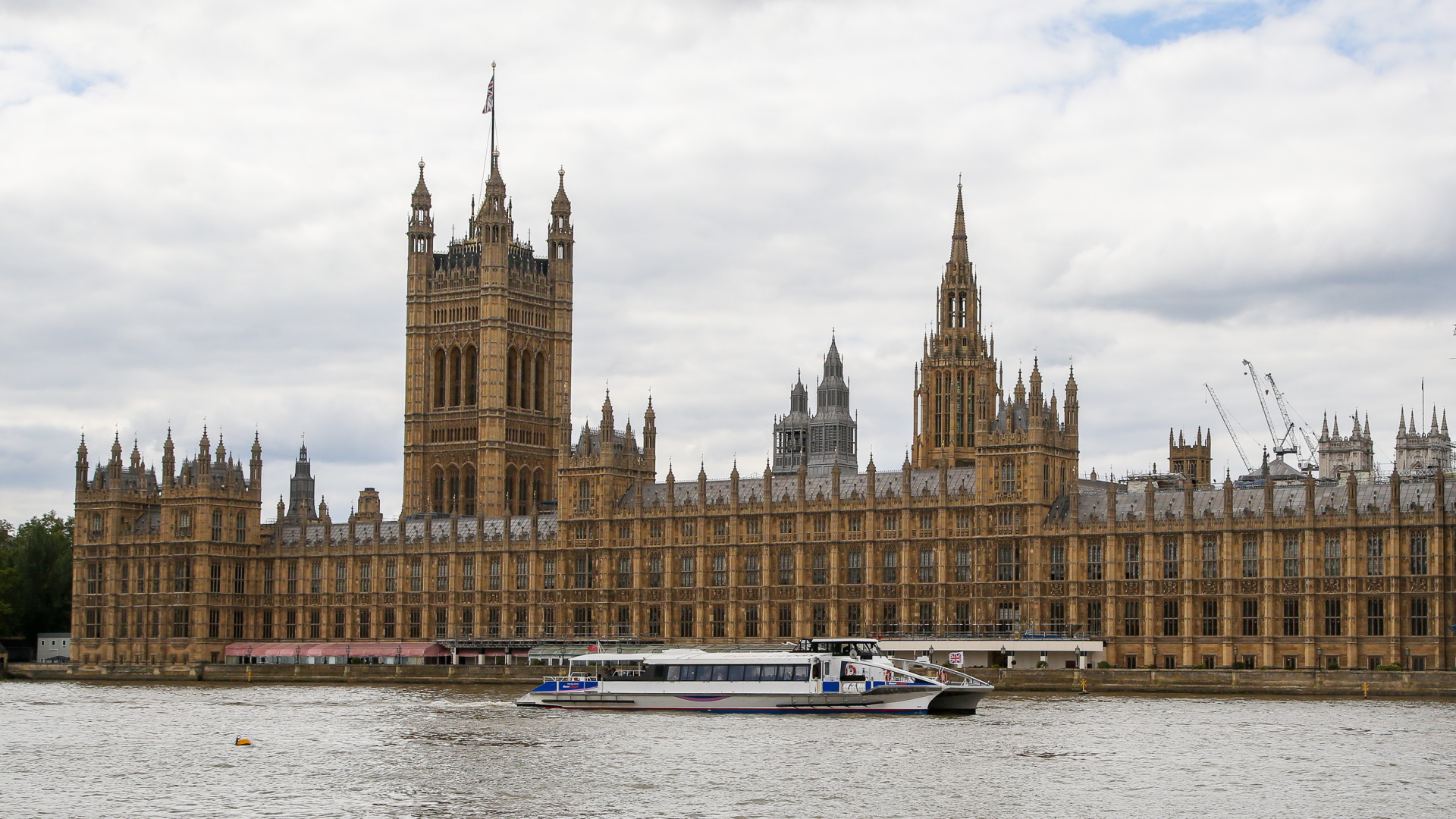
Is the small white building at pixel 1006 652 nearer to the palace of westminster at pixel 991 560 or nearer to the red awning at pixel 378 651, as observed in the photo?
the palace of westminster at pixel 991 560

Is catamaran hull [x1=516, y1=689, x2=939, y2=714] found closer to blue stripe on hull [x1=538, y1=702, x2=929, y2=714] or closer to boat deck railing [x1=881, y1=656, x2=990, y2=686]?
blue stripe on hull [x1=538, y1=702, x2=929, y2=714]

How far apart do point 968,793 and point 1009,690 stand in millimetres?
68972

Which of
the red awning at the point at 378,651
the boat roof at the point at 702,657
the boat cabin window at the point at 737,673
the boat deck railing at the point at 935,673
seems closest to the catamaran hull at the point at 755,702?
the boat cabin window at the point at 737,673

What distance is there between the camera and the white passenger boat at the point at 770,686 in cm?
12656

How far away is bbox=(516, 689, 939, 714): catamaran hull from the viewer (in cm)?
12644

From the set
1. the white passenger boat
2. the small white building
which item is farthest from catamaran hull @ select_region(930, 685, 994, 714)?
the small white building

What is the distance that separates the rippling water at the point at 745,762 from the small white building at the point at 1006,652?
83.9 feet

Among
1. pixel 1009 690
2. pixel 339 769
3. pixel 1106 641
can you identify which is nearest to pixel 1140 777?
pixel 339 769

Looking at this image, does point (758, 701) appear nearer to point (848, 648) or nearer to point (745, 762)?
point (848, 648)

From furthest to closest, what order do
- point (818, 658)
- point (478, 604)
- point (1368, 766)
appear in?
point (478, 604), point (818, 658), point (1368, 766)

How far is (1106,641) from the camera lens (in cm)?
16650

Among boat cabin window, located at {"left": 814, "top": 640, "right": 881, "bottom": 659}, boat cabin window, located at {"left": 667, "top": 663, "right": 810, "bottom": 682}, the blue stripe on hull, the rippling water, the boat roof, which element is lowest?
the rippling water

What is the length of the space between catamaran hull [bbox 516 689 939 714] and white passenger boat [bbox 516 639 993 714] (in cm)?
4

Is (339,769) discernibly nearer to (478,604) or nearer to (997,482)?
(997,482)
